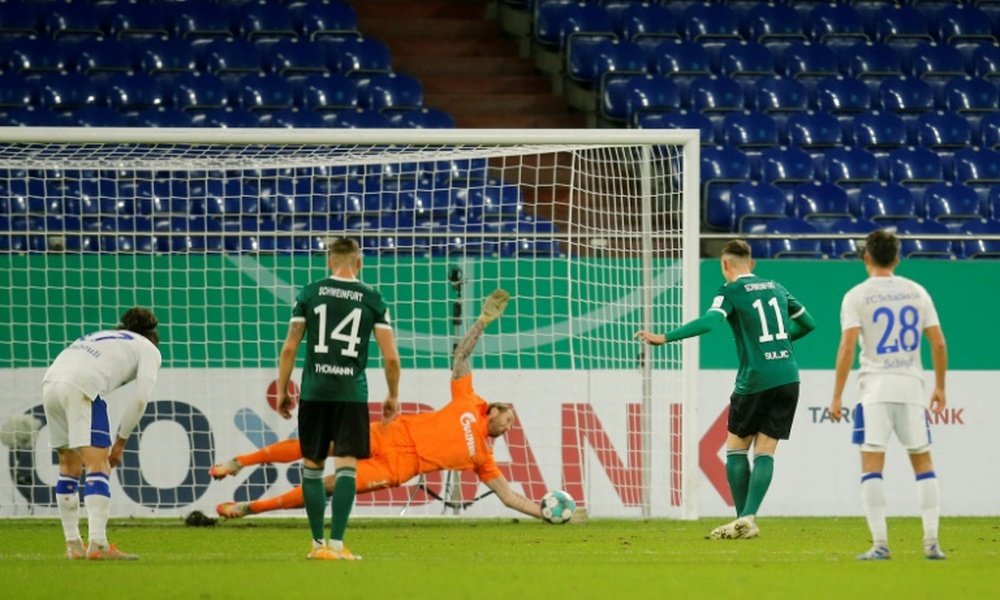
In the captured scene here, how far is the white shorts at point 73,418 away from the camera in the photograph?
9.77 metres

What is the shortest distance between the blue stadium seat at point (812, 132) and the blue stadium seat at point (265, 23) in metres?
5.86

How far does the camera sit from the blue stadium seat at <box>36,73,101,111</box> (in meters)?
17.2

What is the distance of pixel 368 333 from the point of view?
31.5 ft

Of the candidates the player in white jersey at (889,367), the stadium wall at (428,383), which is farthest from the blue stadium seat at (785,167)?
the player in white jersey at (889,367)

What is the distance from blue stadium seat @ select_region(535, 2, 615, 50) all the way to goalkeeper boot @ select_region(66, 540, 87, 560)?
11004mm

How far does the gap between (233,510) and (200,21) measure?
25.7 ft

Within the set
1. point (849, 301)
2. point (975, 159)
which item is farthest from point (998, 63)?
point (849, 301)

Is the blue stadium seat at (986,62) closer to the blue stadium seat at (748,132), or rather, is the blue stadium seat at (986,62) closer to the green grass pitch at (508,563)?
the blue stadium seat at (748,132)

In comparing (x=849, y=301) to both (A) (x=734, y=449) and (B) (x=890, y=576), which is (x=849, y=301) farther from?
(A) (x=734, y=449)

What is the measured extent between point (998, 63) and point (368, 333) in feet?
42.4

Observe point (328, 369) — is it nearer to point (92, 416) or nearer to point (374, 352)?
point (92, 416)

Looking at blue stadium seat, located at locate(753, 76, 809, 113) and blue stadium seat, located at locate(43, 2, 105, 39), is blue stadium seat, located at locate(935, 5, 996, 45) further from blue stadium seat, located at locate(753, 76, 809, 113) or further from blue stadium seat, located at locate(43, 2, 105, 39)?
blue stadium seat, located at locate(43, 2, 105, 39)

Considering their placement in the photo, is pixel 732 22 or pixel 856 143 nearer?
pixel 856 143

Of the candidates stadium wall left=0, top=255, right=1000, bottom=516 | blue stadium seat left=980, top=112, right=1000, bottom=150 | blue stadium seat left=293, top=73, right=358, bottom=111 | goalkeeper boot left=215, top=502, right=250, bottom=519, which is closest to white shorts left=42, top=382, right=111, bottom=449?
goalkeeper boot left=215, top=502, right=250, bottom=519
